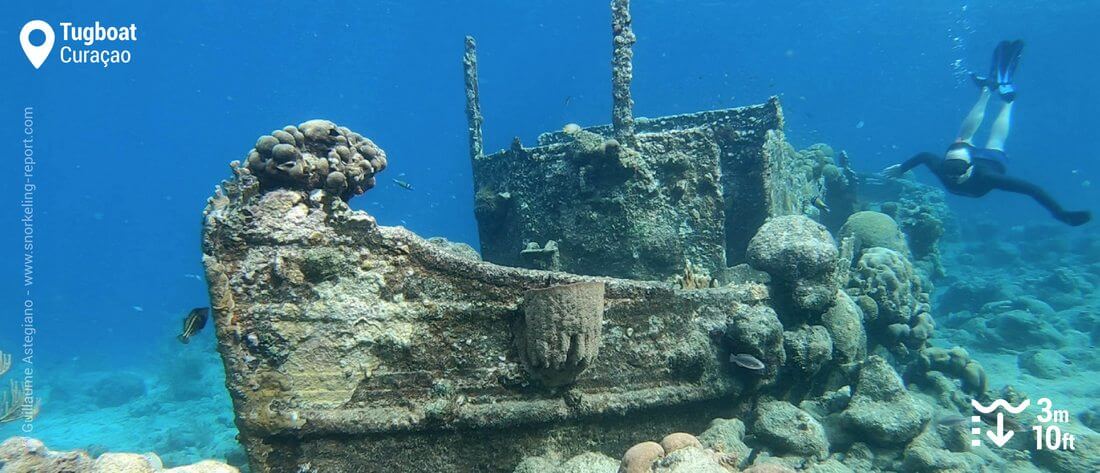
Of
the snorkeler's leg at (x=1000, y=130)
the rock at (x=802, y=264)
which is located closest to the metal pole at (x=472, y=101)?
the rock at (x=802, y=264)

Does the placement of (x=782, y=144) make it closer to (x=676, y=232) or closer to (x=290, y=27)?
(x=676, y=232)

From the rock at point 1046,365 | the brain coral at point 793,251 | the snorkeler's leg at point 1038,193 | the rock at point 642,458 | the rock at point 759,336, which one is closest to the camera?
the rock at point 642,458

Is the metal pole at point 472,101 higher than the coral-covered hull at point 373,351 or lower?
higher

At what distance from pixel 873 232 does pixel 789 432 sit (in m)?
9.32

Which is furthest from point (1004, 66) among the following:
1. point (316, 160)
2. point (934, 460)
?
point (316, 160)

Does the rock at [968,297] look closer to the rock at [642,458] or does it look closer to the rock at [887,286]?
the rock at [887,286]

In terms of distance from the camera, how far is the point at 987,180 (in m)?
11.1

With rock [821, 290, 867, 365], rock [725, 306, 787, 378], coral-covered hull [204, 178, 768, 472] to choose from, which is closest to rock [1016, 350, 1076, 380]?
rock [821, 290, 867, 365]

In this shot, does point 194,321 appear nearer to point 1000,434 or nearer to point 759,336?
point 759,336

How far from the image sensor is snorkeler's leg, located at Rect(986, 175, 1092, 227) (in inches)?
423

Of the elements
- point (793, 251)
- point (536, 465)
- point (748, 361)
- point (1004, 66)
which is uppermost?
point (1004, 66)

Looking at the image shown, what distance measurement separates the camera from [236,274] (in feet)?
12.9

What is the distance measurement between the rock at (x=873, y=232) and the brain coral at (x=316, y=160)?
1145 cm

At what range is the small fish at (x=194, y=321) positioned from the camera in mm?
5160
